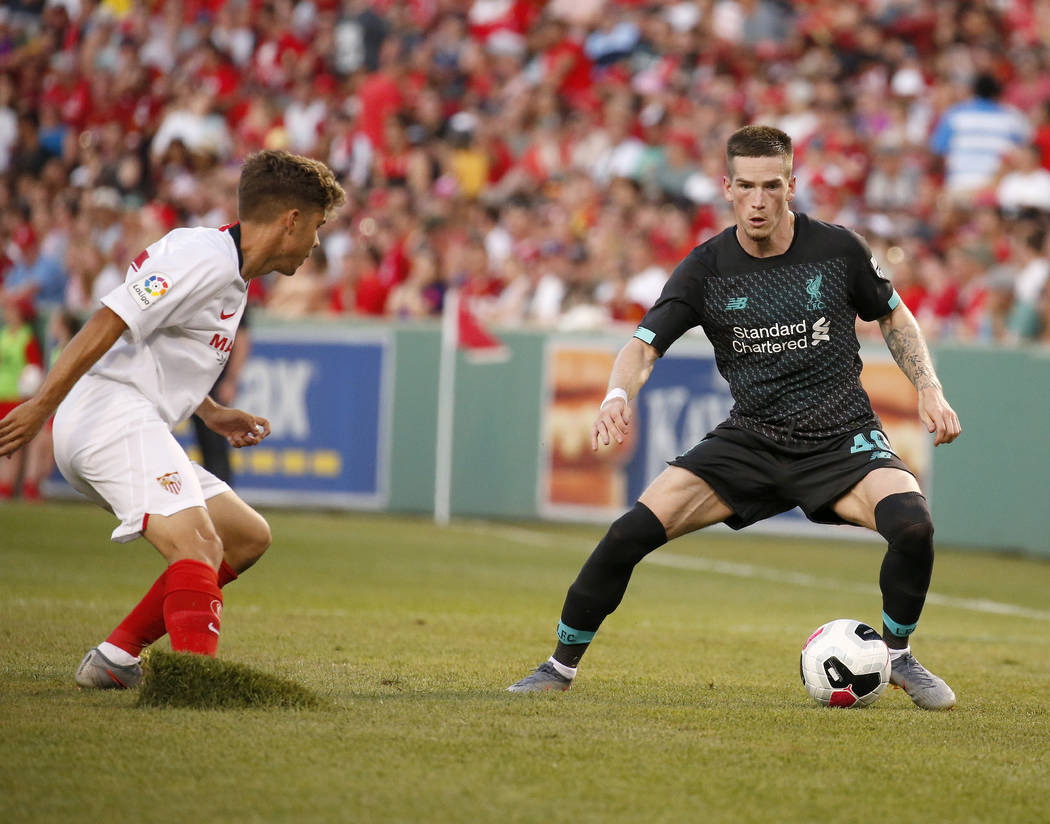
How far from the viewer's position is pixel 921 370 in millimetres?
5980

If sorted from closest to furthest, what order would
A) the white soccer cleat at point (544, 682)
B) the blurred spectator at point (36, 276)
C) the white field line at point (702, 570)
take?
the white soccer cleat at point (544, 682) → the white field line at point (702, 570) → the blurred spectator at point (36, 276)

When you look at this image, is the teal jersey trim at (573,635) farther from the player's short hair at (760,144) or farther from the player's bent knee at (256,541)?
the player's short hair at (760,144)

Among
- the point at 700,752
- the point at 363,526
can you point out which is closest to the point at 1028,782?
the point at 700,752

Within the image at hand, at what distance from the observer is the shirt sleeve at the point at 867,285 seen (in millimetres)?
6051

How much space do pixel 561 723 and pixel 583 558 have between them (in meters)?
7.40

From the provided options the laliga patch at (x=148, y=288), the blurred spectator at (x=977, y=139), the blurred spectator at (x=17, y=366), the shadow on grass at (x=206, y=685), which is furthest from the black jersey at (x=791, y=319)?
the blurred spectator at (x=977, y=139)

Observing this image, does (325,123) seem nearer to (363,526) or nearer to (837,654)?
(363,526)

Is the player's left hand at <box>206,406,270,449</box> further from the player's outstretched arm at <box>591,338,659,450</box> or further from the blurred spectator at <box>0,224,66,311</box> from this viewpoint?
the blurred spectator at <box>0,224,66,311</box>

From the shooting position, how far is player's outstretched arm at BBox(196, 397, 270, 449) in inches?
237

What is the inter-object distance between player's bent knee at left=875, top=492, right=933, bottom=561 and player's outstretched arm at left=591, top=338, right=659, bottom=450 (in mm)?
1032

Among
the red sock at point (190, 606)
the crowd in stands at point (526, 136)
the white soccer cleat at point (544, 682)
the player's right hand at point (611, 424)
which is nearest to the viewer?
the red sock at point (190, 606)

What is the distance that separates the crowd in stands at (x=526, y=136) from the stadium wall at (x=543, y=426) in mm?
558

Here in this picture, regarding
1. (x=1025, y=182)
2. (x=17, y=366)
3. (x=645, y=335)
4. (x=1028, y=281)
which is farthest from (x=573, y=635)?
(x=1025, y=182)

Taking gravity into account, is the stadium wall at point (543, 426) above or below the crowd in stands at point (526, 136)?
below
